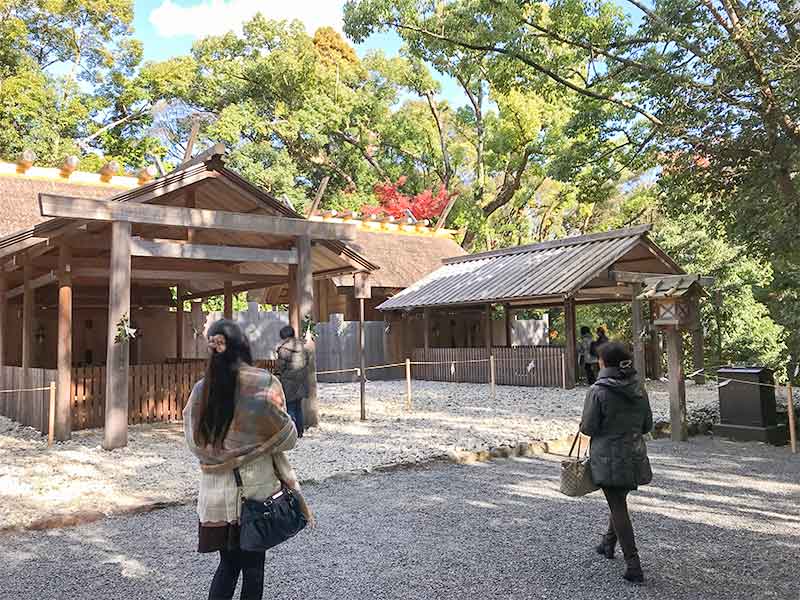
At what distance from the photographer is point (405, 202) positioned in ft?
88.6

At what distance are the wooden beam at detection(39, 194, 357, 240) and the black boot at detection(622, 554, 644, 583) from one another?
6.82m

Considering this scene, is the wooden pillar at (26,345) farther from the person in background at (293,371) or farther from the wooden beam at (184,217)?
the person in background at (293,371)

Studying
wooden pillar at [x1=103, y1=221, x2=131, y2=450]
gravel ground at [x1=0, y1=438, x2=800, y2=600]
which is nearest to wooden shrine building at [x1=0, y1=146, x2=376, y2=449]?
wooden pillar at [x1=103, y1=221, x2=131, y2=450]

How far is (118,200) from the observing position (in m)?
7.95

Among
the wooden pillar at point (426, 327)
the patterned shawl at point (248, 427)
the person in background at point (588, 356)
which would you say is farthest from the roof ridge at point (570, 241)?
the patterned shawl at point (248, 427)

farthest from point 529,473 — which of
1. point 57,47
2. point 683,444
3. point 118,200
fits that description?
point 57,47

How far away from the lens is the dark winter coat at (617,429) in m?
3.76

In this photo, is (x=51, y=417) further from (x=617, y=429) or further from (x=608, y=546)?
(x=617, y=429)

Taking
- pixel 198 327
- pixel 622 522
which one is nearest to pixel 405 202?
pixel 198 327

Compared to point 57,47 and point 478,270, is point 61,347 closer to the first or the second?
point 478,270

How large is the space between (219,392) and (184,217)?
20.7 feet

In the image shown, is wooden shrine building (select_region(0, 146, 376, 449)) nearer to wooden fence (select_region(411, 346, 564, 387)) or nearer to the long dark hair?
the long dark hair

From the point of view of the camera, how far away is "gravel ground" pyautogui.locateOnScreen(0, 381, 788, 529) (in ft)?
18.5

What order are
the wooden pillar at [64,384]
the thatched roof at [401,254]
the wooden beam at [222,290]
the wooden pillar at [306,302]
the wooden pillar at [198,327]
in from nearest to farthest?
the wooden pillar at [64,384] < the wooden pillar at [306,302] < the wooden beam at [222,290] < the wooden pillar at [198,327] < the thatched roof at [401,254]
